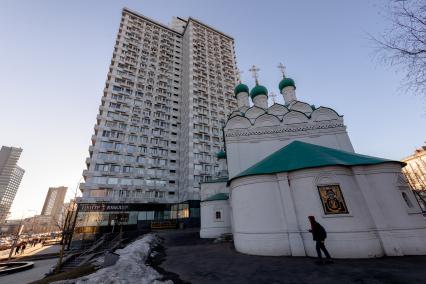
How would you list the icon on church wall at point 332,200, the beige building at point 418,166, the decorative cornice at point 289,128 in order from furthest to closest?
1. the beige building at point 418,166
2. the decorative cornice at point 289,128
3. the icon on church wall at point 332,200

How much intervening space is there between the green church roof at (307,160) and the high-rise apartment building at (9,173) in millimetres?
196190

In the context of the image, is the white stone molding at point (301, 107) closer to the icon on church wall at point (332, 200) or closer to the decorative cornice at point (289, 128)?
the decorative cornice at point (289, 128)

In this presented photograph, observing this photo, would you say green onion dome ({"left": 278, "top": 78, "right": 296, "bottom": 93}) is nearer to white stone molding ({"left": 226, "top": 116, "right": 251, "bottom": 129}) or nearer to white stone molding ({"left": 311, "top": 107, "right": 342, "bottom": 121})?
white stone molding ({"left": 311, "top": 107, "right": 342, "bottom": 121})

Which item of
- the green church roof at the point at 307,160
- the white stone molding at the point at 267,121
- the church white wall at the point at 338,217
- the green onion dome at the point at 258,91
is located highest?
the green onion dome at the point at 258,91

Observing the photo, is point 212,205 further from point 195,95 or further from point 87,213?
point 195,95

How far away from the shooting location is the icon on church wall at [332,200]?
29.3 ft

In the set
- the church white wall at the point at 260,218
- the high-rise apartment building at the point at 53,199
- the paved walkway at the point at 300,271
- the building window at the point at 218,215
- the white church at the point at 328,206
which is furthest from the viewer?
the high-rise apartment building at the point at 53,199

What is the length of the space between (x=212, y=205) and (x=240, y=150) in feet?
21.2

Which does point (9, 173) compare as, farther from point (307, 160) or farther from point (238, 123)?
point (307, 160)

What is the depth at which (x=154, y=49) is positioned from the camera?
56.3 meters

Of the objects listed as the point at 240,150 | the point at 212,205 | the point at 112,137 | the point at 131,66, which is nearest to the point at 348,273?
the point at 240,150

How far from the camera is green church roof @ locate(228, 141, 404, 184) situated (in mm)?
9741

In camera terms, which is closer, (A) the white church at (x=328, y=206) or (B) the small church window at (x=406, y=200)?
(A) the white church at (x=328, y=206)

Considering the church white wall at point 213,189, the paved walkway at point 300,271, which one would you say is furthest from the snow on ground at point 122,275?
the church white wall at point 213,189
